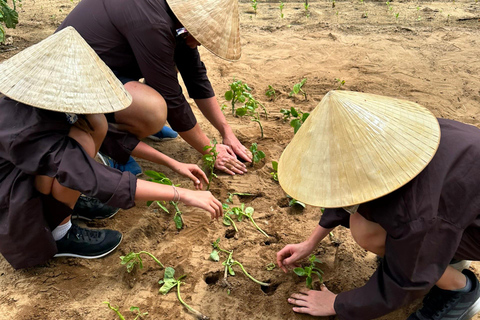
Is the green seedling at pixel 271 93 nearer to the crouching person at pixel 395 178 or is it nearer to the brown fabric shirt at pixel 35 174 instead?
the brown fabric shirt at pixel 35 174

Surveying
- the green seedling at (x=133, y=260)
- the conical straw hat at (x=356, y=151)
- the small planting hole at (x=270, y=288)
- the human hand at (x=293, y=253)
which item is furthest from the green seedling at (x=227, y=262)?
the conical straw hat at (x=356, y=151)

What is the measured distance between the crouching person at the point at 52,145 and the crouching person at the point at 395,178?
0.73m

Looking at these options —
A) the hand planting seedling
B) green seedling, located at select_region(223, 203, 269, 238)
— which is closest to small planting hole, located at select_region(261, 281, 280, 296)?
green seedling, located at select_region(223, 203, 269, 238)

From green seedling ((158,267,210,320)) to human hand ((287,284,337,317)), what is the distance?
1.40 ft

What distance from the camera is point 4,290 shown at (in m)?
2.03

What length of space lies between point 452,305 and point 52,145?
1.83 meters

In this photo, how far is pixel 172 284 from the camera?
208 centimetres

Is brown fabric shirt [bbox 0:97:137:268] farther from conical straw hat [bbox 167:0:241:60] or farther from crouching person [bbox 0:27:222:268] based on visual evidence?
conical straw hat [bbox 167:0:241:60]

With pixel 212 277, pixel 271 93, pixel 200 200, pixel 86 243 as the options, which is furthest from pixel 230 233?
pixel 271 93

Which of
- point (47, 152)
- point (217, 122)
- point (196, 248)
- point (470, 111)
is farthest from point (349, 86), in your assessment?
point (47, 152)

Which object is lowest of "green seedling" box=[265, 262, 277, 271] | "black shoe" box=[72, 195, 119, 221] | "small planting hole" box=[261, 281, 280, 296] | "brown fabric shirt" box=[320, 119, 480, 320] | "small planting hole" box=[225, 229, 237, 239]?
"small planting hole" box=[261, 281, 280, 296]

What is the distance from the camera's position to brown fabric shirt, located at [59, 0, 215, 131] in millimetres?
2275

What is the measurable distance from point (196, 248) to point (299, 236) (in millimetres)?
576

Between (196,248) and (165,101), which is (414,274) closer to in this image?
(196,248)
